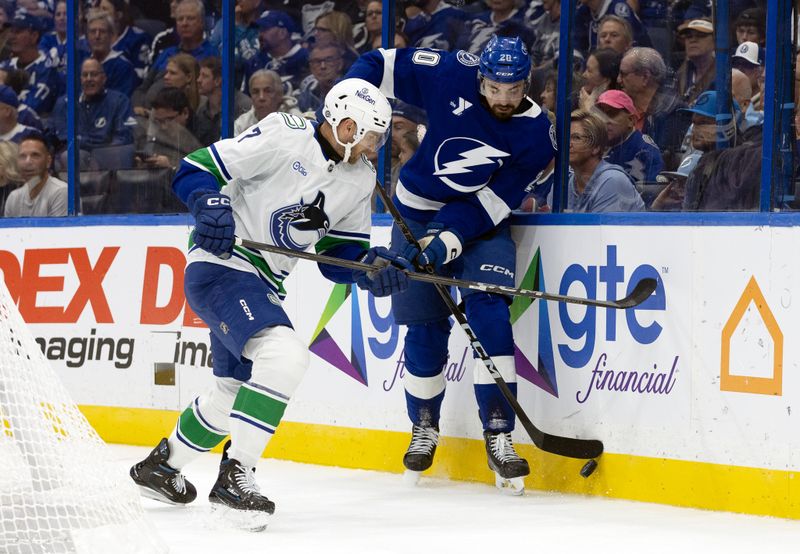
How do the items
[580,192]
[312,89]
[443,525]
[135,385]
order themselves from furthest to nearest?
[135,385] < [312,89] < [580,192] < [443,525]

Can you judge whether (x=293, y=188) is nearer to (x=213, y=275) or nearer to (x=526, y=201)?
(x=213, y=275)

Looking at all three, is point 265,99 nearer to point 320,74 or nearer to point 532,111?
point 320,74

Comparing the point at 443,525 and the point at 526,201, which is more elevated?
the point at 526,201

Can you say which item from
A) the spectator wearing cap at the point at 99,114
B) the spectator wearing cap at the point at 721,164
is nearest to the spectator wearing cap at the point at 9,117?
the spectator wearing cap at the point at 99,114

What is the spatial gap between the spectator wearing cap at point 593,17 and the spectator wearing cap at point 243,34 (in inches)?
56.6

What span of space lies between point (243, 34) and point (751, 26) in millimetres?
2158

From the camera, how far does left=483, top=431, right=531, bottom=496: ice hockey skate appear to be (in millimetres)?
4180

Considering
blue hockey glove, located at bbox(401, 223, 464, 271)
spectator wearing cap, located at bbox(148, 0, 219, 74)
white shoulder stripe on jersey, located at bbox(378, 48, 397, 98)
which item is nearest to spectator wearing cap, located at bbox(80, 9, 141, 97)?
spectator wearing cap, located at bbox(148, 0, 219, 74)

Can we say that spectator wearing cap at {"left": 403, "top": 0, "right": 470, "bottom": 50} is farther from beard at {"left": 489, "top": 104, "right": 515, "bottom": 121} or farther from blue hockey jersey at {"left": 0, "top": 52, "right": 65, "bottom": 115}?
blue hockey jersey at {"left": 0, "top": 52, "right": 65, "bottom": 115}

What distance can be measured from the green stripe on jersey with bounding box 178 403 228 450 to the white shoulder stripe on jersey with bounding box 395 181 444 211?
1.09 metres

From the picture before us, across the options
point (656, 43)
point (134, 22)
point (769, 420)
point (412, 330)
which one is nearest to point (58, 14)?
point (134, 22)

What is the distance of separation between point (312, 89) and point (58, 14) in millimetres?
1427

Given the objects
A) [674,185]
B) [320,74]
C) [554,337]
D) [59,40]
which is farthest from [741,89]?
[59,40]

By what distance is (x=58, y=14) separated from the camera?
5852 mm
